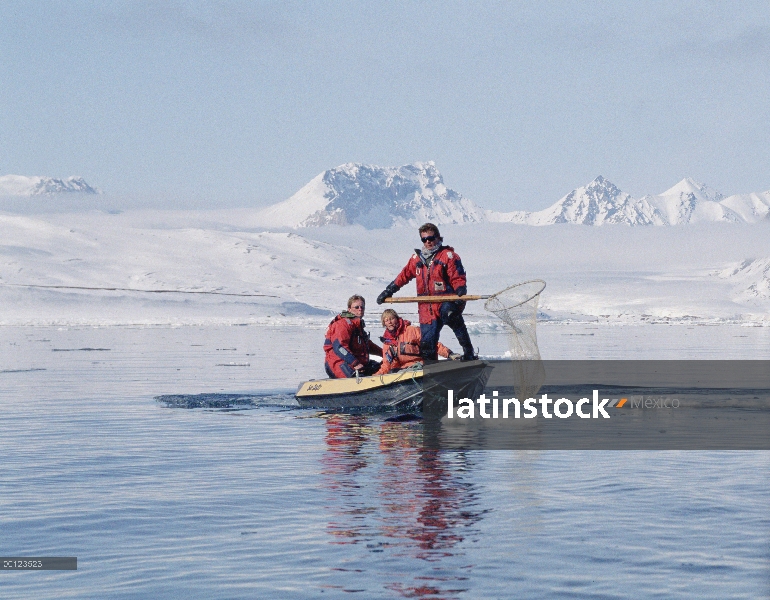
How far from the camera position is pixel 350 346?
22.4 m

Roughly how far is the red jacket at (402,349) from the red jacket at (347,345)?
0.29 m

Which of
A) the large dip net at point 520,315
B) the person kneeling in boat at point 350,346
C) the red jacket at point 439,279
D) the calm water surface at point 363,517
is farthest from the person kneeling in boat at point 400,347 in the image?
the calm water surface at point 363,517

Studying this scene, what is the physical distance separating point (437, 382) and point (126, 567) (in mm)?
11484

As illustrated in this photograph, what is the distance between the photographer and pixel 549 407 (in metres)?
23.5

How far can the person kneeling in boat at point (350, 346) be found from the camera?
21.9m

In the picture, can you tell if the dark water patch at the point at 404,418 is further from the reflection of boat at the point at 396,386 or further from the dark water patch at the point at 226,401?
the dark water patch at the point at 226,401

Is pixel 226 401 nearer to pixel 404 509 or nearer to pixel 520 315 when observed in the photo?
pixel 520 315

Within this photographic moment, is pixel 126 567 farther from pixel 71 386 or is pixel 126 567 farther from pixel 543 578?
pixel 71 386

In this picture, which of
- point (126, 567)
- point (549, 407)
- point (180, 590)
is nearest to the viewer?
point (180, 590)

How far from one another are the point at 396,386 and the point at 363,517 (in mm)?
9790

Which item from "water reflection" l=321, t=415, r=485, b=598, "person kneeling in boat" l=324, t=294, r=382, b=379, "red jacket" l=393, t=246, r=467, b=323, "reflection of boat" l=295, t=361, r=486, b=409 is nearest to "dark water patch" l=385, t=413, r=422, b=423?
"reflection of boat" l=295, t=361, r=486, b=409

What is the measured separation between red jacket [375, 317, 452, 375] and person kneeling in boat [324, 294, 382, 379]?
0.96 ft

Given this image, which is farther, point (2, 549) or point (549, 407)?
point (549, 407)

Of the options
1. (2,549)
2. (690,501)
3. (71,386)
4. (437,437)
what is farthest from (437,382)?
(71,386)
